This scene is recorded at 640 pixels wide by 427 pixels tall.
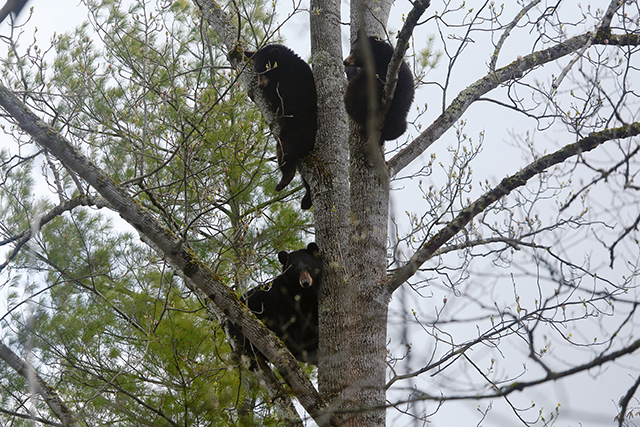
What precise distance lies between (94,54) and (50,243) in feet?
8.80

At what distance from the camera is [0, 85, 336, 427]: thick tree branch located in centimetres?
291

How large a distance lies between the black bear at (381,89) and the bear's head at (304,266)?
1.13 m

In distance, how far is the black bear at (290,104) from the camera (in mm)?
4363

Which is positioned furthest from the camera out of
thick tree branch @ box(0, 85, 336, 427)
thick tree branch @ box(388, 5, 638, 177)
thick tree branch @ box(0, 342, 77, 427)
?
thick tree branch @ box(388, 5, 638, 177)

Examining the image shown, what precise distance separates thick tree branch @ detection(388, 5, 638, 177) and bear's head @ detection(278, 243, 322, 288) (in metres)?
0.94

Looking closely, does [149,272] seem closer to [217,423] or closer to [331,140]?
[217,423]

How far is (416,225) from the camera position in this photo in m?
5.10

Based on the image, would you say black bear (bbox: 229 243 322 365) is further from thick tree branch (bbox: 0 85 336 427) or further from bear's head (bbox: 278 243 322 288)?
thick tree branch (bbox: 0 85 336 427)

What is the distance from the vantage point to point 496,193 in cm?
340

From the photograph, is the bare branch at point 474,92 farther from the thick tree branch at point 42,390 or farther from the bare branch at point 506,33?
the thick tree branch at point 42,390

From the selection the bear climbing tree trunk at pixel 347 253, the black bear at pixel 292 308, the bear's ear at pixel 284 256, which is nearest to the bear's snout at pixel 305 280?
the bear climbing tree trunk at pixel 347 253

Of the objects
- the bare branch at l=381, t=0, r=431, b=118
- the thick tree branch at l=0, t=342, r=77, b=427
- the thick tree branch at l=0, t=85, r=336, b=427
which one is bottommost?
the thick tree branch at l=0, t=342, r=77, b=427

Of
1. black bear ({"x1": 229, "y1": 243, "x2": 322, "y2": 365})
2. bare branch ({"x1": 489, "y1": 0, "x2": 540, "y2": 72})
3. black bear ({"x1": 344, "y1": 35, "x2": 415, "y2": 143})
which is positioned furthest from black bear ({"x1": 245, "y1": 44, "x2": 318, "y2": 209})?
bare branch ({"x1": 489, "y1": 0, "x2": 540, "y2": 72})

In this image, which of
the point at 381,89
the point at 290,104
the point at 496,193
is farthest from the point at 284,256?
the point at 496,193
